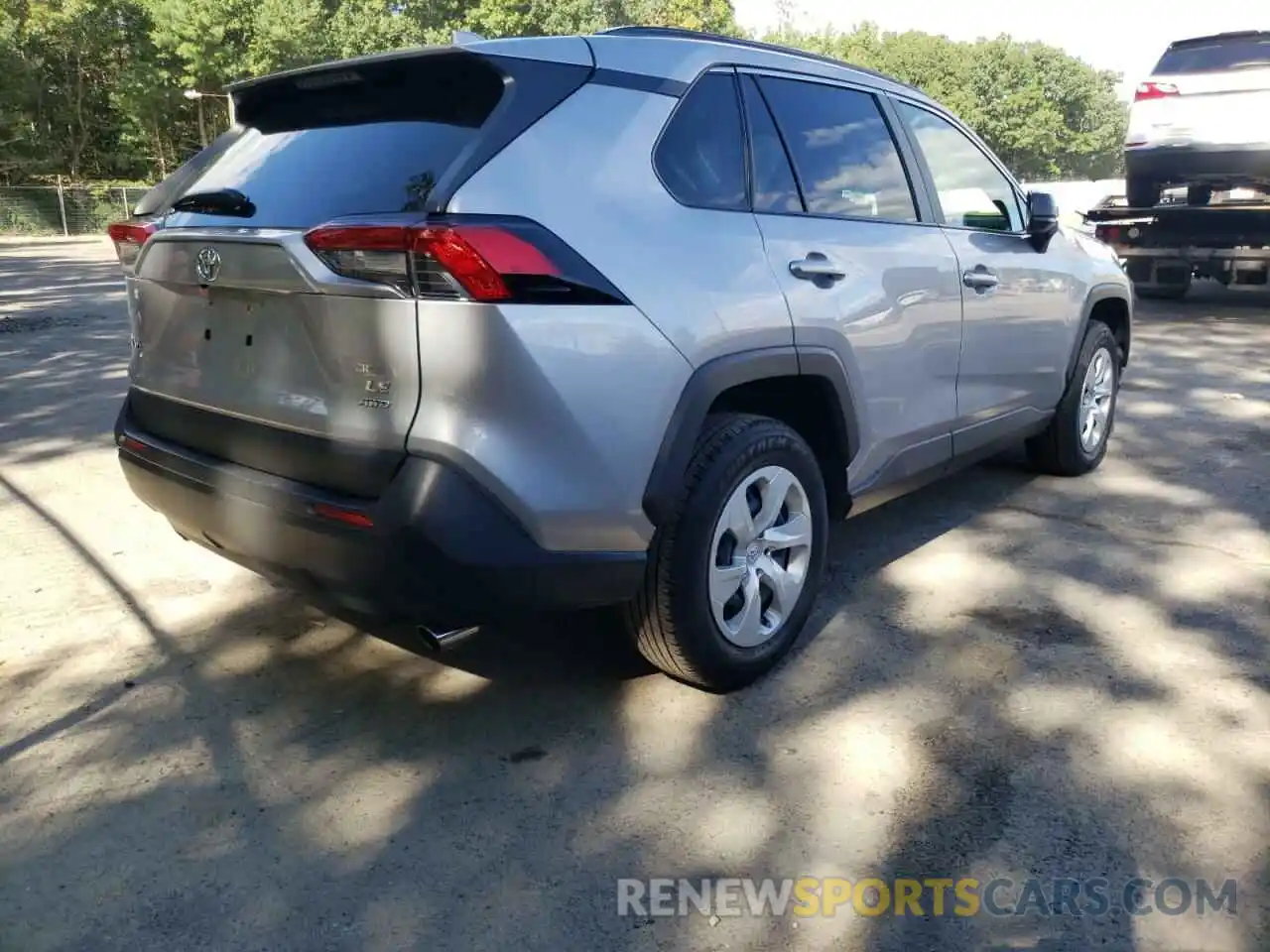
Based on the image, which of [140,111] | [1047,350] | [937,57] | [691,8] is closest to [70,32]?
[140,111]

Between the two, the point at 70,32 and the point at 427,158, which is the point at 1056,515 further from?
the point at 70,32

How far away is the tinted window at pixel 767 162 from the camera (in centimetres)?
320

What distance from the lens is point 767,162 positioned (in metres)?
3.25

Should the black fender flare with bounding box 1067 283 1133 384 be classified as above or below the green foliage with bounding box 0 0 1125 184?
below

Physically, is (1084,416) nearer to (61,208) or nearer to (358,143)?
(358,143)

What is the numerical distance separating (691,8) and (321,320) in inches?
2409

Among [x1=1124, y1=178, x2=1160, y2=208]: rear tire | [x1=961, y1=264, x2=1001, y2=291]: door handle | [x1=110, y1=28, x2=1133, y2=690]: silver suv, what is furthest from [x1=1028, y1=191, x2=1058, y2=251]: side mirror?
[x1=1124, y1=178, x2=1160, y2=208]: rear tire

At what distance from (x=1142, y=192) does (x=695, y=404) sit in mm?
11250

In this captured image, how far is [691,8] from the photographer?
58219 millimetres

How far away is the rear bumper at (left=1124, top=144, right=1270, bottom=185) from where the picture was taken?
10703 millimetres

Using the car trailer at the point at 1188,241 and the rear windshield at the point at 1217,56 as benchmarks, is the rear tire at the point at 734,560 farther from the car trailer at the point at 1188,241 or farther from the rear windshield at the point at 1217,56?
the rear windshield at the point at 1217,56

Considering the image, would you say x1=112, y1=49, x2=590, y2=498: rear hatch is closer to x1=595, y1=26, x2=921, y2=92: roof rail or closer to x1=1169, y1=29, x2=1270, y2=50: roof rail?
x1=595, y1=26, x2=921, y2=92: roof rail

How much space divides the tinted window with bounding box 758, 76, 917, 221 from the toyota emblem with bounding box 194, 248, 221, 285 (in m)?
1.71

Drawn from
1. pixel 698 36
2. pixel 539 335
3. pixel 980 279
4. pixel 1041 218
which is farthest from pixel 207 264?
pixel 1041 218
